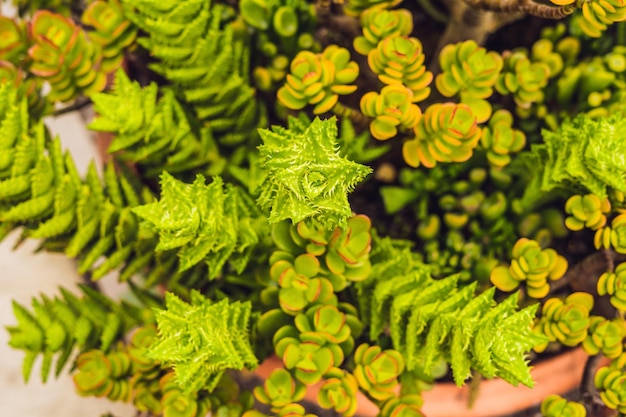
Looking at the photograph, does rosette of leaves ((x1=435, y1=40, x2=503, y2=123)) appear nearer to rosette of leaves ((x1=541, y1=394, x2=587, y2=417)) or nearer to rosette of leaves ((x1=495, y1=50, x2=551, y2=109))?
rosette of leaves ((x1=495, y1=50, x2=551, y2=109))

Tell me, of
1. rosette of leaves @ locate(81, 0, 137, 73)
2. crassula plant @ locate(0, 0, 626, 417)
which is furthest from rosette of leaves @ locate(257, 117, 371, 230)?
rosette of leaves @ locate(81, 0, 137, 73)

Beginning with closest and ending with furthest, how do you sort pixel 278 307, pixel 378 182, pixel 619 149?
pixel 619 149 → pixel 278 307 → pixel 378 182

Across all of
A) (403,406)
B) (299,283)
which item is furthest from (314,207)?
(403,406)

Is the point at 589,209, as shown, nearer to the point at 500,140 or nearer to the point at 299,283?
the point at 500,140

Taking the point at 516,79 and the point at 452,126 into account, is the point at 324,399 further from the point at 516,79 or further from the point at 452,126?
the point at 516,79

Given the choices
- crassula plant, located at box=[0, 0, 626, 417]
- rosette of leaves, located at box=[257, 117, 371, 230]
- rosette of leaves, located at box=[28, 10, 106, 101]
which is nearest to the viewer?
rosette of leaves, located at box=[257, 117, 371, 230]

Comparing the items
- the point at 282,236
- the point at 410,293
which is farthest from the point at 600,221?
the point at 282,236

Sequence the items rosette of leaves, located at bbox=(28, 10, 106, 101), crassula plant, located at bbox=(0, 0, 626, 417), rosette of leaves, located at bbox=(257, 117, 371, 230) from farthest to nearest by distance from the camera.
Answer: rosette of leaves, located at bbox=(28, 10, 106, 101) < crassula plant, located at bbox=(0, 0, 626, 417) < rosette of leaves, located at bbox=(257, 117, 371, 230)

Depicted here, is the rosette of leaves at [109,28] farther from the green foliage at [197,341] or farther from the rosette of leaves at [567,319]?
the rosette of leaves at [567,319]
